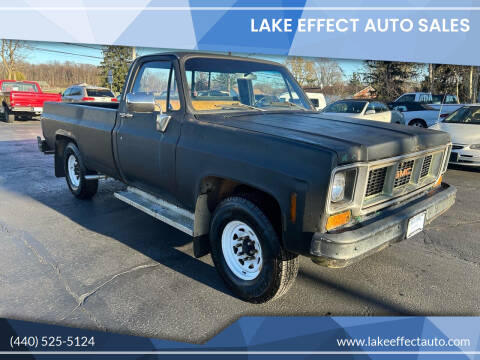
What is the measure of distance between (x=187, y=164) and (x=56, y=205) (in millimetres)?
3237

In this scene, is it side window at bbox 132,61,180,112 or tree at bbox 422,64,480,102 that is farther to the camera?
tree at bbox 422,64,480,102

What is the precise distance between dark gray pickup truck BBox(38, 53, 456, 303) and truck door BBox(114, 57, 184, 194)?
0.01 m

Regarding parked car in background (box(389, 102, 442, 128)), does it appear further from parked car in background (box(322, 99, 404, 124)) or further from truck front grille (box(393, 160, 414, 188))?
truck front grille (box(393, 160, 414, 188))

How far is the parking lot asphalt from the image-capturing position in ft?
9.24

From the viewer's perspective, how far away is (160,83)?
3824mm

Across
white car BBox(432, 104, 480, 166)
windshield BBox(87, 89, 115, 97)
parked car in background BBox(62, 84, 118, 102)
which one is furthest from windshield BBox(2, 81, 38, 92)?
white car BBox(432, 104, 480, 166)

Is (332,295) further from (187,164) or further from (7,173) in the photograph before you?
(7,173)

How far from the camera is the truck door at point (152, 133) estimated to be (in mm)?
3455

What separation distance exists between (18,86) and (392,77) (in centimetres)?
2949

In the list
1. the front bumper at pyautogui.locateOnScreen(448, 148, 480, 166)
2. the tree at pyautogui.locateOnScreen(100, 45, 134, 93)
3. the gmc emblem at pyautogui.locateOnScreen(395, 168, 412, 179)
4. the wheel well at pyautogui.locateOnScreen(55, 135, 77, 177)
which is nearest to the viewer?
the gmc emblem at pyautogui.locateOnScreen(395, 168, 412, 179)

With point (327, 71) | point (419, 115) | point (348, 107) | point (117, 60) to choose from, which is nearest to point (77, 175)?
point (348, 107)

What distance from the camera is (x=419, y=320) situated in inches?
110

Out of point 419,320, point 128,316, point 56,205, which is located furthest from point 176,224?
point 56,205

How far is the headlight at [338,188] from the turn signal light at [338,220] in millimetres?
109
